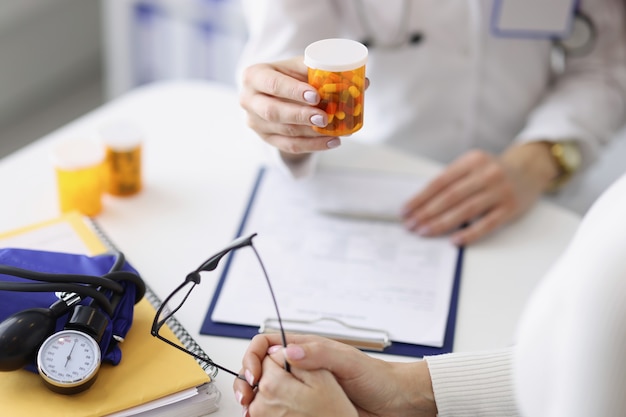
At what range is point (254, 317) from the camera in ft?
3.35

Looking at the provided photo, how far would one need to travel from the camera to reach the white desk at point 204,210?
3.47ft

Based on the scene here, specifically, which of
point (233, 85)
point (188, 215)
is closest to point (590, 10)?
point (188, 215)

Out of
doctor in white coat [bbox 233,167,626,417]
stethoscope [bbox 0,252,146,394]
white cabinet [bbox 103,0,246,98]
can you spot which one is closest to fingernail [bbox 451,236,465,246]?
doctor in white coat [bbox 233,167,626,417]

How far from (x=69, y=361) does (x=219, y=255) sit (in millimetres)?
195

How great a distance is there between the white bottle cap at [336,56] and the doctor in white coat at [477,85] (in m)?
0.34

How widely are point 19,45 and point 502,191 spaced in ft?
6.48

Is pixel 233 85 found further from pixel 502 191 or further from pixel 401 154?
pixel 502 191

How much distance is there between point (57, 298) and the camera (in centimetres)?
91

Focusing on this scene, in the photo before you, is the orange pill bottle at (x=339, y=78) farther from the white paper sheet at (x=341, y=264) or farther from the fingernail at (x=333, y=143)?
the white paper sheet at (x=341, y=264)

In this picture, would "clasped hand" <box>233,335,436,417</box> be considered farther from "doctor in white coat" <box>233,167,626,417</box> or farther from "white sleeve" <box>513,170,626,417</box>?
"white sleeve" <box>513,170,626,417</box>

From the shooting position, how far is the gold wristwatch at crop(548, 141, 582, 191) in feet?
4.50

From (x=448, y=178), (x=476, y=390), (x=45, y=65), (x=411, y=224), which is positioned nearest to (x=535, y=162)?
(x=448, y=178)

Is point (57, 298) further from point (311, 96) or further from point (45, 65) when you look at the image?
point (45, 65)

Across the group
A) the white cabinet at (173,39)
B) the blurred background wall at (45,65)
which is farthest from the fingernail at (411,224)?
the blurred background wall at (45,65)
